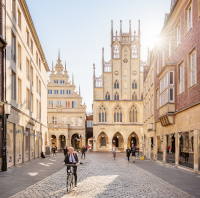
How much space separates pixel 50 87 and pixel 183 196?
5908 cm

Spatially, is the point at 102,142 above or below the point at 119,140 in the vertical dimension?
Answer: below

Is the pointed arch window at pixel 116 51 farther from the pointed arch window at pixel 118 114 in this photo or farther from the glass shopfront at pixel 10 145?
the glass shopfront at pixel 10 145

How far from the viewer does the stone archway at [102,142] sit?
64.6 m

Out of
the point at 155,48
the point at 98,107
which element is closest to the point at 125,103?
the point at 98,107

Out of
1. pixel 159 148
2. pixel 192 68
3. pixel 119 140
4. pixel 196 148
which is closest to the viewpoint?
pixel 196 148

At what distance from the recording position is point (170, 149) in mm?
22562

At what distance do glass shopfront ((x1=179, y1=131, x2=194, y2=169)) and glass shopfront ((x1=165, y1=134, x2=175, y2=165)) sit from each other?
185cm

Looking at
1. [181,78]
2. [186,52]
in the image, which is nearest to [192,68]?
[186,52]

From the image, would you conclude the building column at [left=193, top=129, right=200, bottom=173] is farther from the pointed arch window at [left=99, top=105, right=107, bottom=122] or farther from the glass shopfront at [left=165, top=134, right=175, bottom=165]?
the pointed arch window at [left=99, top=105, right=107, bottom=122]

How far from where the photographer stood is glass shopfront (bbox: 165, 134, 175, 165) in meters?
21.7

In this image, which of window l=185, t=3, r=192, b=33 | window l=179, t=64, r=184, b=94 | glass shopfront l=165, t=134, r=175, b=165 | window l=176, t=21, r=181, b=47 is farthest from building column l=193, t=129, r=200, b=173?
window l=176, t=21, r=181, b=47

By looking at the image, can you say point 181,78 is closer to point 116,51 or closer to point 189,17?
point 189,17

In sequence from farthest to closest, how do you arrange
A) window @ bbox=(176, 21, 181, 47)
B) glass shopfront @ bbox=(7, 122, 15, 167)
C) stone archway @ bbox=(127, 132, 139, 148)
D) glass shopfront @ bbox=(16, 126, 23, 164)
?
stone archway @ bbox=(127, 132, 139, 148) < glass shopfront @ bbox=(16, 126, 23, 164) < window @ bbox=(176, 21, 181, 47) < glass shopfront @ bbox=(7, 122, 15, 167)

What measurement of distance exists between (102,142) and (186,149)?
1936 inches
